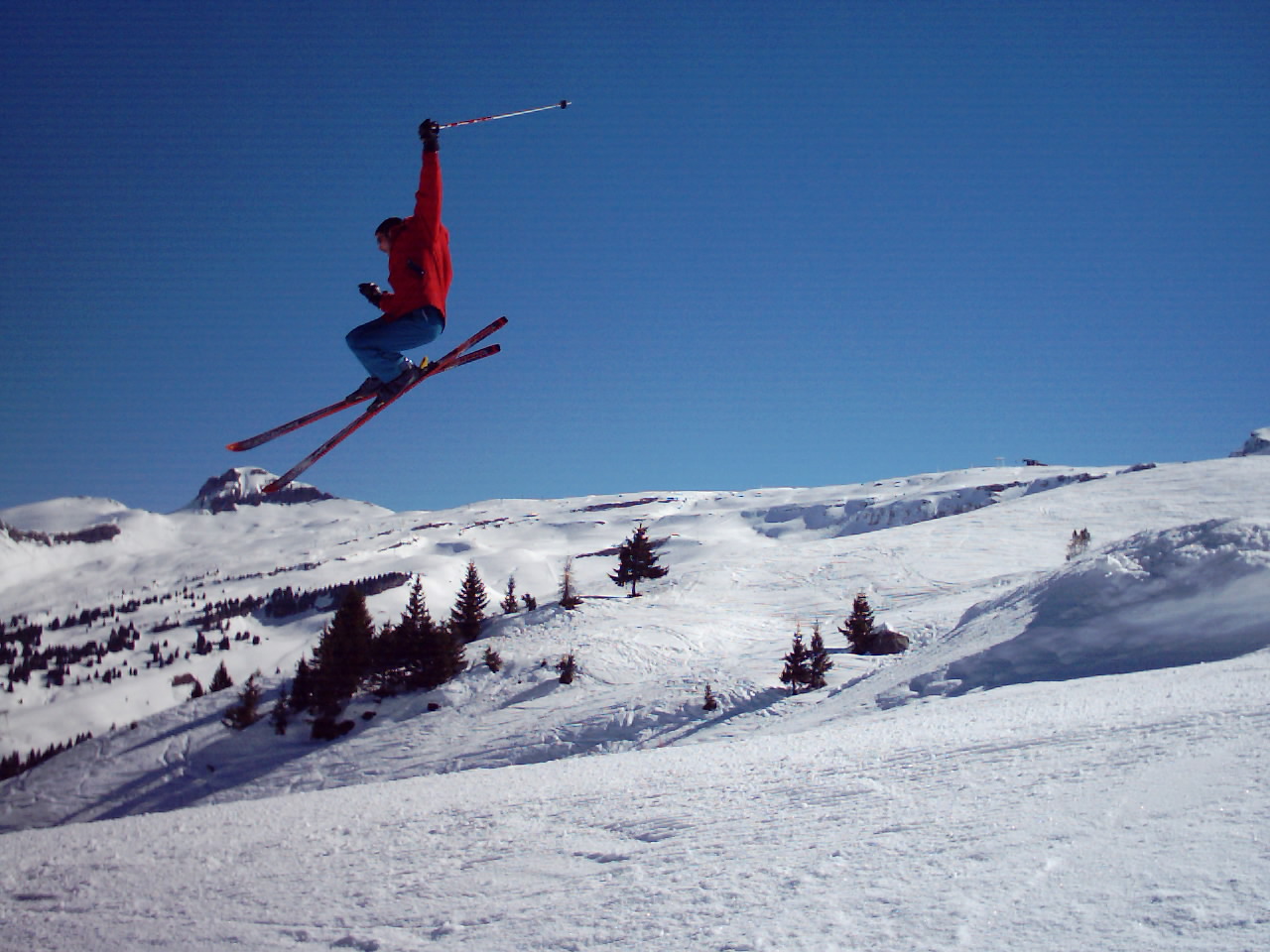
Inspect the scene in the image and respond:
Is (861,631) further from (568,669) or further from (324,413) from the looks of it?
(324,413)

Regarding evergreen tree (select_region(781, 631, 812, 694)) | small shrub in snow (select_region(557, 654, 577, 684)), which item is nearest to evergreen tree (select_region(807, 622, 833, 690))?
evergreen tree (select_region(781, 631, 812, 694))

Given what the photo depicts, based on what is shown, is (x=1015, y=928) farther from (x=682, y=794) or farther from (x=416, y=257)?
(x=416, y=257)

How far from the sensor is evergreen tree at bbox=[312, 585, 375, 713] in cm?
3475

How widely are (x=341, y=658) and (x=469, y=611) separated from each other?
895 centimetres

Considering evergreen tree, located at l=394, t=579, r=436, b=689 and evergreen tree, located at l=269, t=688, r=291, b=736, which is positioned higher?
evergreen tree, located at l=394, t=579, r=436, b=689

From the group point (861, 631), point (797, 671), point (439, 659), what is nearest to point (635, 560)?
point (439, 659)

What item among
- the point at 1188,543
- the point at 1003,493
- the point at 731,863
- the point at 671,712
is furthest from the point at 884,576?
the point at 1003,493

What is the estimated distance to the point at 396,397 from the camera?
8.14 metres

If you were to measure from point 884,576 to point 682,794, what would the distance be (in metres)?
46.1

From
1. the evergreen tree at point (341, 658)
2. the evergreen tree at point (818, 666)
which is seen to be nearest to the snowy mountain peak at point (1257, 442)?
the evergreen tree at point (818, 666)

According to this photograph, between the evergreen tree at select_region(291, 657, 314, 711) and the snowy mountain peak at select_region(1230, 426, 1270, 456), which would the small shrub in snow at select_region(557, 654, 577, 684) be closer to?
the evergreen tree at select_region(291, 657, 314, 711)

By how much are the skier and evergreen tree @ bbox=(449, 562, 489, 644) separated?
3606cm

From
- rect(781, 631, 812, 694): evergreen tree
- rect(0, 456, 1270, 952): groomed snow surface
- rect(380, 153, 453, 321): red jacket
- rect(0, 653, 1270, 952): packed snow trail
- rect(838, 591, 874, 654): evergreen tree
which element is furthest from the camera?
rect(838, 591, 874, 654): evergreen tree

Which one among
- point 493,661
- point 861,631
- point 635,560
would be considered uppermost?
point 635,560
